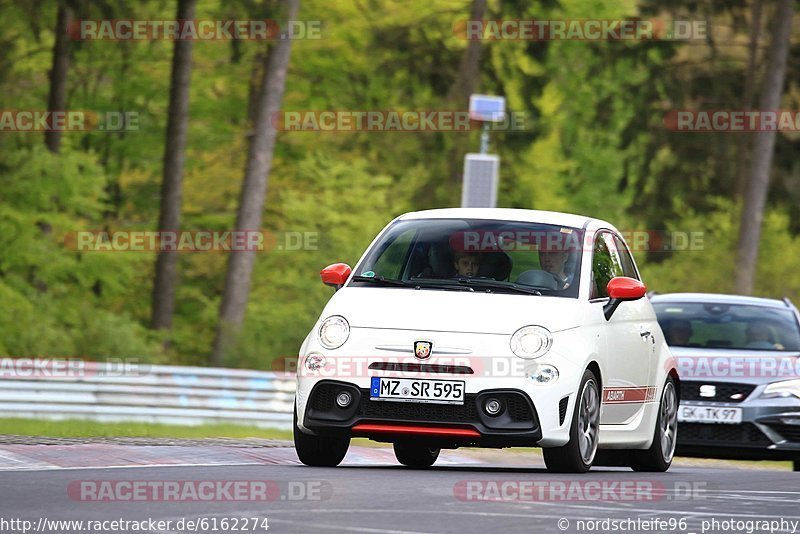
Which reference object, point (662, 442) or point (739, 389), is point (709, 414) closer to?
point (739, 389)

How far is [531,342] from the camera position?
1107 centimetres

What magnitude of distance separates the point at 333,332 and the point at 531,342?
1295mm

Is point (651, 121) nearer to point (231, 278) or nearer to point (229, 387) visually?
point (231, 278)

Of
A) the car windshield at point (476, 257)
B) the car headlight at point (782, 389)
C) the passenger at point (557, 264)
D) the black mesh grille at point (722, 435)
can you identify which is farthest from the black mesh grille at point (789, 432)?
the passenger at point (557, 264)

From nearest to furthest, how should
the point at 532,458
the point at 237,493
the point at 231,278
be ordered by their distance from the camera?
the point at 237,493, the point at 532,458, the point at 231,278

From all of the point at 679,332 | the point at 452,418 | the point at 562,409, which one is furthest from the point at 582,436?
the point at 679,332

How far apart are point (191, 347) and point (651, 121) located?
12.5m

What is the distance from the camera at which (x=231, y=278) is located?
3428 cm

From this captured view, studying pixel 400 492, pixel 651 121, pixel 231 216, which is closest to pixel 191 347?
pixel 231 216

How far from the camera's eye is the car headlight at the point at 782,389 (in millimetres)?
15383

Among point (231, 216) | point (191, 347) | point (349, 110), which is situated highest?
point (349, 110)

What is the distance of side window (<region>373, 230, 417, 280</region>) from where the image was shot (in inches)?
481

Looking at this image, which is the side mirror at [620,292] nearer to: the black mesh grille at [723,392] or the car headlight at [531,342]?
the car headlight at [531,342]

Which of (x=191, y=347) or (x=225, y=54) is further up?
(x=225, y=54)
